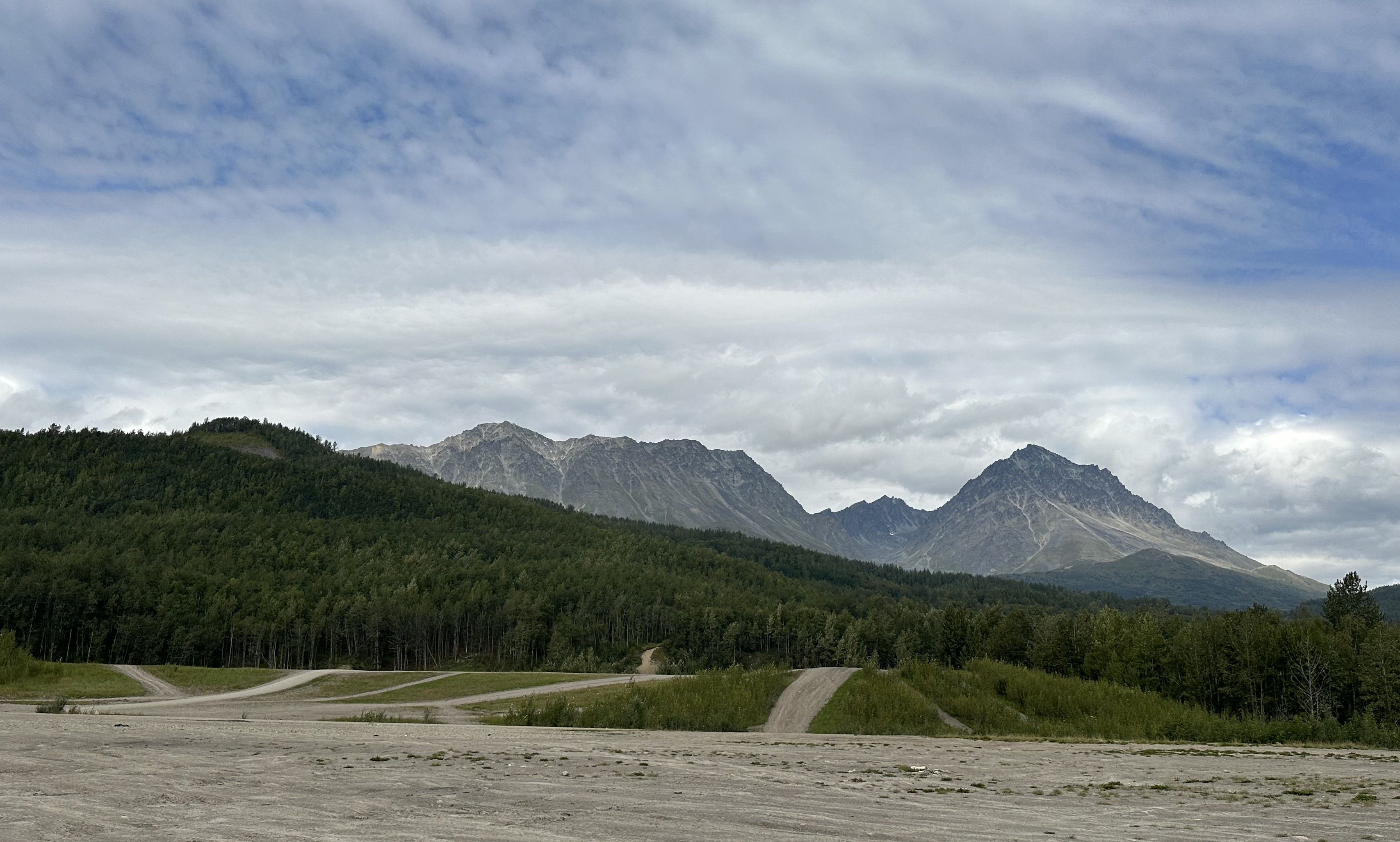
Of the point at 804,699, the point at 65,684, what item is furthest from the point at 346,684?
the point at 804,699

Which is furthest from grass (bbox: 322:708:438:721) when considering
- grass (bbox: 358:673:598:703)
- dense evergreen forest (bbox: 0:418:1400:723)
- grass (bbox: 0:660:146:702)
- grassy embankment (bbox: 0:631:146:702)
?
dense evergreen forest (bbox: 0:418:1400:723)

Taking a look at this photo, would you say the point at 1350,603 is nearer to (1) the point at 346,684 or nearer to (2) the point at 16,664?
(1) the point at 346,684

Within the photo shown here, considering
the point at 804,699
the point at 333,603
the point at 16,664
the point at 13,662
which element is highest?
the point at 333,603

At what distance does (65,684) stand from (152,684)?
899 cm

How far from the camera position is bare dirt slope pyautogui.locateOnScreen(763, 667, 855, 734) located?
182 ft

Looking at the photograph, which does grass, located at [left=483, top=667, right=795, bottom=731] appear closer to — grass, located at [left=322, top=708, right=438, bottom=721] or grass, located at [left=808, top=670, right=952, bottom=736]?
grass, located at [left=322, top=708, right=438, bottom=721]

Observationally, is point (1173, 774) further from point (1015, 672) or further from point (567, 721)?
point (1015, 672)

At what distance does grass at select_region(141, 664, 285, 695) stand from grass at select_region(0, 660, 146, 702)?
14.2ft

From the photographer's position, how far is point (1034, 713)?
62312 mm

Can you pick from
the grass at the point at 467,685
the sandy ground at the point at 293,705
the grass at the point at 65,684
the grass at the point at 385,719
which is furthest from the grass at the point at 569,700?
the grass at the point at 65,684

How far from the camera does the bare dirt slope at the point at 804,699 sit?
55.4 meters

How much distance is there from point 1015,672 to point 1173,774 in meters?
39.9

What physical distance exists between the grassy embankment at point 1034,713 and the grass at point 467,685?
33.9m

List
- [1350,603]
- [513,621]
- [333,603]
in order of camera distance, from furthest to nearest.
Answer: [513,621] < [333,603] < [1350,603]
